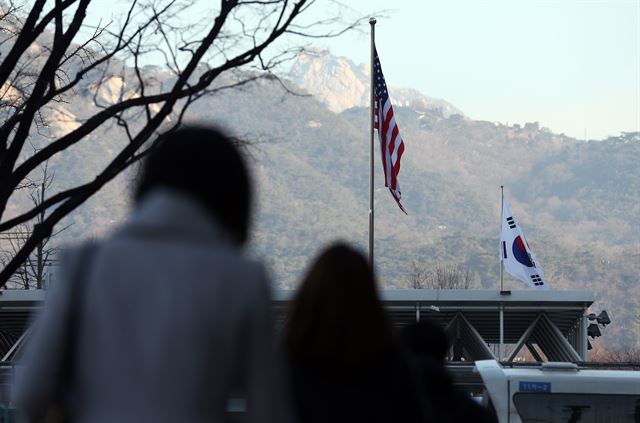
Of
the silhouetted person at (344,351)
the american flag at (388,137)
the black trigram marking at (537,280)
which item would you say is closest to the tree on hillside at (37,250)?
the american flag at (388,137)

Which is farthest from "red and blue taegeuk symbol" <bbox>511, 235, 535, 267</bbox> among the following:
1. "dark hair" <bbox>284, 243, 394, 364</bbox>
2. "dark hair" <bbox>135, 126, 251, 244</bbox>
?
"dark hair" <bbox>135, 126, 251, 244</bbox>

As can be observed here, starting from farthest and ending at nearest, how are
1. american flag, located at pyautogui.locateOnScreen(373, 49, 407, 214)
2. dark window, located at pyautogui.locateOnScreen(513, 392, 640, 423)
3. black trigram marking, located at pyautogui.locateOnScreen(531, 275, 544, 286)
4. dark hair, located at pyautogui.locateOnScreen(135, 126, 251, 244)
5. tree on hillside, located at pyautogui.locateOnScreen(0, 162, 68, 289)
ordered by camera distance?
black trigram marking, located at pyautogui.locateOnScreen(531, 275, 544, 286), tree on hillside, located at pyautogui.locateOnScreen(0, 162, 68, 289), american flag, located at pyautogui.locateOnScreen(373, 49, 407, 214), dark window, located at pyautogui.locateOnScreen(513, 392, 640, 423), dark hair, located at pyautogui.locateOnScreen(135, 126, 251, 244)

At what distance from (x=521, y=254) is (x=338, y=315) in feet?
116

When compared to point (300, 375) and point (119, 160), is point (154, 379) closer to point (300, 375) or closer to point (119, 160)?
point (300, 375)

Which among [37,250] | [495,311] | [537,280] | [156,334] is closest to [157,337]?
[156,334]

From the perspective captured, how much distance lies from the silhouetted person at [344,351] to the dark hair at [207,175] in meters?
0.64

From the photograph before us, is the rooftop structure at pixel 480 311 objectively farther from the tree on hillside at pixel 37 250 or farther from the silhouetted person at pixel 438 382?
the silhouetted person at pixel 438 382

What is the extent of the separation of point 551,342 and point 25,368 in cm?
3517

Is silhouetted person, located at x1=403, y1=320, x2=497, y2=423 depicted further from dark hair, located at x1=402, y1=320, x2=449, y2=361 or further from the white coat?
the white coat

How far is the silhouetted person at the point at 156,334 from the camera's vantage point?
2.87 metres

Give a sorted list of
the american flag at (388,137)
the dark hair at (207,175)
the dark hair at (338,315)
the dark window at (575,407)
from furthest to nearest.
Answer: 1. the american flag at (388,137)
2. the dark window at (575,407)
3. the dark hair at (338,315)
4. the dark hair at (207,175)

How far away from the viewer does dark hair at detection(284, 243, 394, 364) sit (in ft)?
12.1

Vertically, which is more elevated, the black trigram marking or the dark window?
the black trigram marking

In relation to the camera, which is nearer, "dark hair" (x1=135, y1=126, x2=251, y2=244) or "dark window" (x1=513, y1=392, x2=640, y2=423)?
"dark hair" (x1=135, y1=126, x2=251, y2=244)
